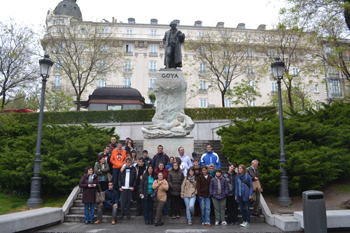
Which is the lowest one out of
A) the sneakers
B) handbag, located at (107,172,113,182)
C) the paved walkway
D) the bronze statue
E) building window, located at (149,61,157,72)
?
the paved walkway

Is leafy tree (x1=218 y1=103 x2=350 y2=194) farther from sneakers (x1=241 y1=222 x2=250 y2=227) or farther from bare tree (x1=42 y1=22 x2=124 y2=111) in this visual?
bare tree (x1=42 y1=22 x2=124 y2=111)

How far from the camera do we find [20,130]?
530 inches

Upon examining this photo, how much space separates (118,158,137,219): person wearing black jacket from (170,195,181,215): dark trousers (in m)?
1.19

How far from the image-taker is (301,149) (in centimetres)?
991

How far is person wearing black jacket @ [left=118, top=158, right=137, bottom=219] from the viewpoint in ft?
23.6

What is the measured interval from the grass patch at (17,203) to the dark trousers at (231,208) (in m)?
5.32

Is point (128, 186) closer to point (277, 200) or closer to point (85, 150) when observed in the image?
point (85, 150)

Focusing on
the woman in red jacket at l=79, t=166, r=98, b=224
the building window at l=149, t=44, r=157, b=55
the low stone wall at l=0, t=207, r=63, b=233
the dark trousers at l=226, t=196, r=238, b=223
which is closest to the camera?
the low stone wall at l=0, t=207, r=63, b=233

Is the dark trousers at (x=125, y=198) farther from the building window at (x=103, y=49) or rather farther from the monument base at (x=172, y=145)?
the building window at (x=103, y=49)

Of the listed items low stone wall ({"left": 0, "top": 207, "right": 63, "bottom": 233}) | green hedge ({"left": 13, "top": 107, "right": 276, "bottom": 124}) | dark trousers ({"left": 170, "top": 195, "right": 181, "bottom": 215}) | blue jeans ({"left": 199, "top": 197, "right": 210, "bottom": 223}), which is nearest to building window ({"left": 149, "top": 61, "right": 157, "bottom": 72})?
green hedge ({"left": 13, "top": 107, "right": 276, "bottom": 124})

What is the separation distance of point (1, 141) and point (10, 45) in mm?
13058

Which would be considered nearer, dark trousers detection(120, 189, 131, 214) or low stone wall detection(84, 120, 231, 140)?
dark trousers detection(120, 189, 131, 214)

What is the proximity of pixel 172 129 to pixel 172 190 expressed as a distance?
4429mm

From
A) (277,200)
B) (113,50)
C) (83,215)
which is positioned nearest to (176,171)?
(83,215)
